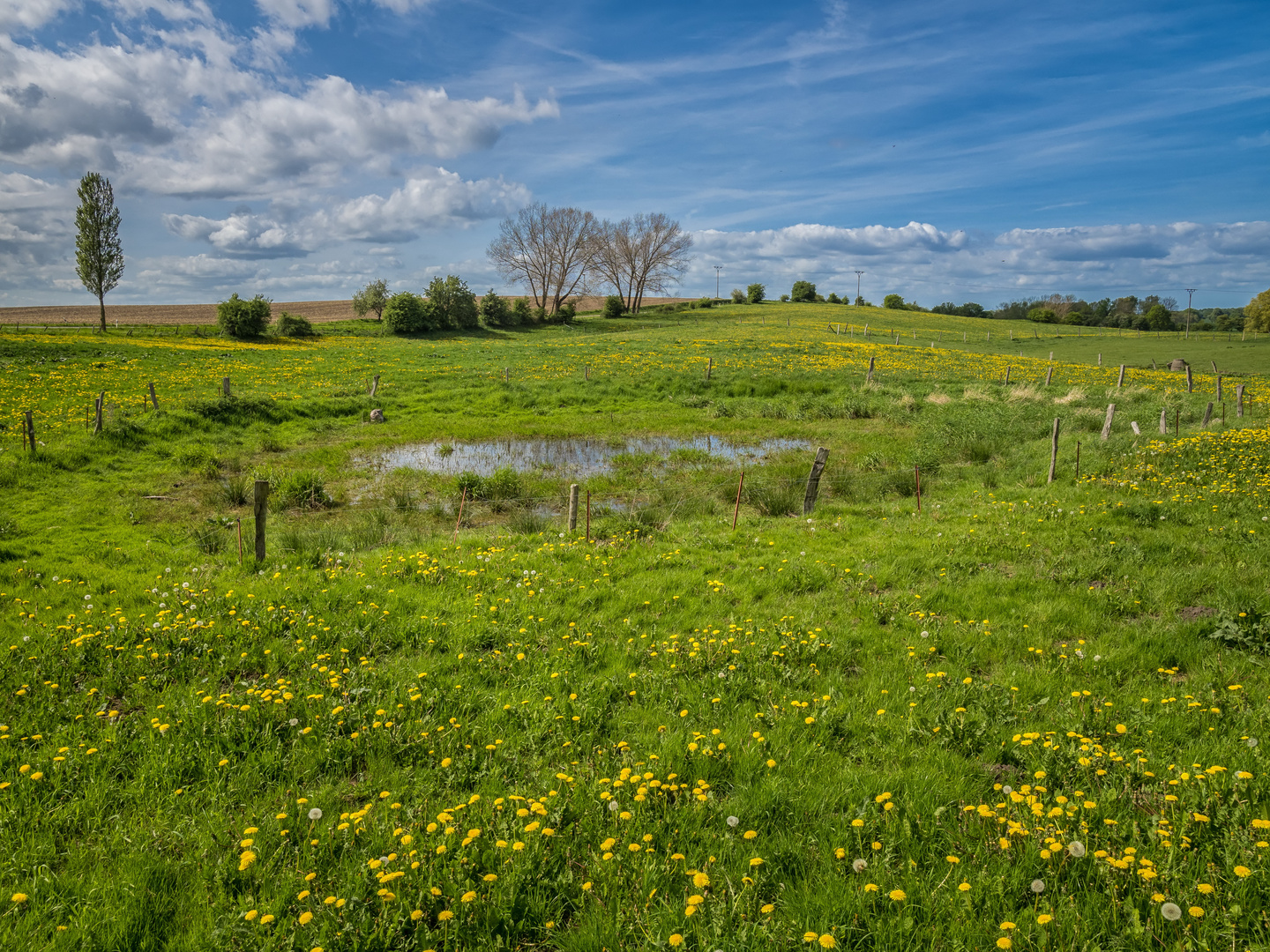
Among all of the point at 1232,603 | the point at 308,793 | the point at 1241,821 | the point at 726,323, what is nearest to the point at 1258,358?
the point at 726,323

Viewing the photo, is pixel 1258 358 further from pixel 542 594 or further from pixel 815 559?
pixel 542 594

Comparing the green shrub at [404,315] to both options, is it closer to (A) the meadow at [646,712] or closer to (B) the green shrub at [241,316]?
(B) the green shrub at [241,316]

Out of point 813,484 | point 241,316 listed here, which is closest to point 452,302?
point 241,316

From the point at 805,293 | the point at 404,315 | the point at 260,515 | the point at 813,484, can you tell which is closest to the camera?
the point at 260,515

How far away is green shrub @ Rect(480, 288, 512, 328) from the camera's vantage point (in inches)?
2847

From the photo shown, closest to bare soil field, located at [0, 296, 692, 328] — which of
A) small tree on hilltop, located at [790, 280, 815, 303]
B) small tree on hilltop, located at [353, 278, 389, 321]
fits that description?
small tree on hilltop, located at [353, 278, 389, 321]

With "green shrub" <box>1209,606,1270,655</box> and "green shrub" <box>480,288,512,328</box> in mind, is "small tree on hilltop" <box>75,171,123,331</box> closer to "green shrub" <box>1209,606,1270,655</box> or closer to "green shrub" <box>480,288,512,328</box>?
"green shrub" <box>480,288,512,328</box>

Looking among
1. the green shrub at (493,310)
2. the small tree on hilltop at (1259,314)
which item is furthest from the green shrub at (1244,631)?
the small tree on hilltop at (1259,314)

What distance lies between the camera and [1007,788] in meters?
4.83

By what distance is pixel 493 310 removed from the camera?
72.4m

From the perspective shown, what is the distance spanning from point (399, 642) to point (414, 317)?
201ft

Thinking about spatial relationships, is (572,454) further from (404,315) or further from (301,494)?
(404,315)

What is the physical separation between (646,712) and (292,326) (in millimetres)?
62141

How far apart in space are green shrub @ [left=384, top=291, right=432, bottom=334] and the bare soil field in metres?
12.4
